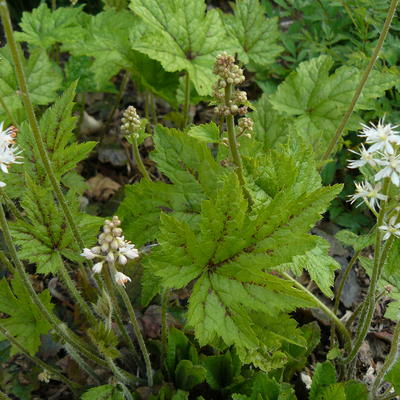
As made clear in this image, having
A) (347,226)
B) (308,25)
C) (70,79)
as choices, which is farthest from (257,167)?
(308,25)

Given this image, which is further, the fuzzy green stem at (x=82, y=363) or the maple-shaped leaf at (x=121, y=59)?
the maple-shaped leaf at (x=121, y=59)

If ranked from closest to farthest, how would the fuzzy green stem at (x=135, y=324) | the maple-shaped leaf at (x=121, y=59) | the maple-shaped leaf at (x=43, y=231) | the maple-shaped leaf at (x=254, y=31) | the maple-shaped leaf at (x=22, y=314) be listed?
the fuzzy green stem at (x=135, y=324) < the maple-shaped leaf at (x=43, y=231) < the maple-shaped leaf at (x=22, y=314) < the maple-shaped leaf at (x=121, y=59) < the maple-shaped leaf at (x=254, y=31)

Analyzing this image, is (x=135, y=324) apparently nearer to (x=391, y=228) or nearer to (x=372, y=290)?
(x=372, y=290)

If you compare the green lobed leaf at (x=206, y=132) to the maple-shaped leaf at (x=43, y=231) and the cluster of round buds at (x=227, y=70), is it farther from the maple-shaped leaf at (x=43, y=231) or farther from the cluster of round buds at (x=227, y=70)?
the maple-shaped leaf at (x=43, y=231)

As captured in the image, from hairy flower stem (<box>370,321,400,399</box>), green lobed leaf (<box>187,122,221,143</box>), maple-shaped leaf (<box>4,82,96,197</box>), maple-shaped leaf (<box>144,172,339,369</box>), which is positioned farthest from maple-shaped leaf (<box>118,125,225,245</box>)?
hairy flower stem (<box>370,321,400,399</box>)

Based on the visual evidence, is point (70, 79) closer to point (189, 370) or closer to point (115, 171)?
point (115, 171)

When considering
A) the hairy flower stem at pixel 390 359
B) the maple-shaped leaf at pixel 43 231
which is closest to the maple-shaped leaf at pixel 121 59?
the maple-shaped leaf at pixel 43 231

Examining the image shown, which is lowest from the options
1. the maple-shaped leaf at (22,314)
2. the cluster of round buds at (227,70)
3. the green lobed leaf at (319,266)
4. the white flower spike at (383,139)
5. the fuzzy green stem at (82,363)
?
the fuzzy green stem at (82,363)
